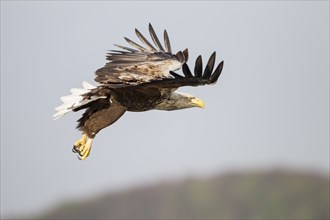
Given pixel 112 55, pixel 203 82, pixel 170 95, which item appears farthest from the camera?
pixel 112 55

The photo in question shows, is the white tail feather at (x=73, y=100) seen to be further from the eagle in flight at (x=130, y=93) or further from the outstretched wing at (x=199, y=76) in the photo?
the outstretched wing at (x=199, y=76)

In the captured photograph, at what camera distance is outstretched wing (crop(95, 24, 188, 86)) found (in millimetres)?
9577

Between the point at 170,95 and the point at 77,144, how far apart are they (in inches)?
40.3

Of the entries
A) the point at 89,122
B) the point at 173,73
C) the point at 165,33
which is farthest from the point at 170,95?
the point at 165,33

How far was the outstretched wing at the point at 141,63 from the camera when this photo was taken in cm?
958

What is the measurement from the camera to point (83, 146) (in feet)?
32.2

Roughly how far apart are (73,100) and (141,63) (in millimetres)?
825

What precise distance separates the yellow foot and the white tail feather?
1.13 ft

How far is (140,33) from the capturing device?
11430mm

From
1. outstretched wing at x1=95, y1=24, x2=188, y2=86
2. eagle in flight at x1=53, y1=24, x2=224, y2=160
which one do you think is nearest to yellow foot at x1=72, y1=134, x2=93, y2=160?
eagle in flight at x1=53, y1=24, x2=224, y2=160

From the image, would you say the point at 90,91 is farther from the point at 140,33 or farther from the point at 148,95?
the point at 140,33

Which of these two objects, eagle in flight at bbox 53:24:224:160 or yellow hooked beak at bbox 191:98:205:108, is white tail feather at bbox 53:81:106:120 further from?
yellow hooked beak at bbox 191:98:205:108

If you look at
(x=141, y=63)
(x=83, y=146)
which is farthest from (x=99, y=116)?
(x=141, y=63)

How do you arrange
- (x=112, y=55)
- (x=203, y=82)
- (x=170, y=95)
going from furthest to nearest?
(x=112, y=55)
(x=170, y=95)
(x=203, y=82)
